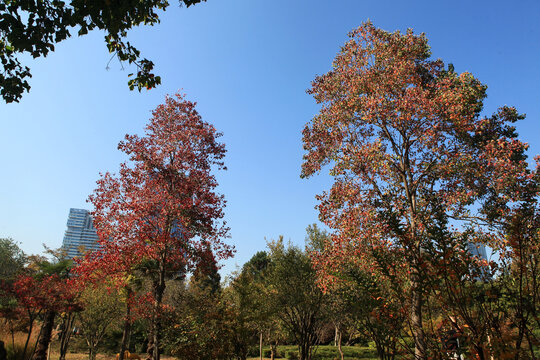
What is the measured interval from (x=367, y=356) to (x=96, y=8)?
108ft

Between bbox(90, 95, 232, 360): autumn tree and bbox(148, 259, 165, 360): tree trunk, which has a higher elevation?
bbox(90, 95, 232, 360): autumn tree

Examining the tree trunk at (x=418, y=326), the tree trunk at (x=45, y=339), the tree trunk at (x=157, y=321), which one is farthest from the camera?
the tree trunk at (x=45, y=339)

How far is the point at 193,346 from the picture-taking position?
38.3 ft

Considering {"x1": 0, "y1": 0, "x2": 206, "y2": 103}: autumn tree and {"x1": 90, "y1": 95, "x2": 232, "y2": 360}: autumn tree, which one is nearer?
{"x1": 0, "y1": 0, "x2": 206, "y2": 103}: autumn tree

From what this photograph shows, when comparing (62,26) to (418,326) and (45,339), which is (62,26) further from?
(45,339)

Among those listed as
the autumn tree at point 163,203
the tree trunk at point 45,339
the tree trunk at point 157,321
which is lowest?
the tree trunk at point 45,339

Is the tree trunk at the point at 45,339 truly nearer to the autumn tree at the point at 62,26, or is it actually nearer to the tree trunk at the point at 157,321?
the tree trunk at the point at 157,321

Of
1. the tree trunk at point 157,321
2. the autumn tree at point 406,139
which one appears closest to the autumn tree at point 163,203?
the tree trunk at point 157,321

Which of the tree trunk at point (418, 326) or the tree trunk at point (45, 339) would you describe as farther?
the tree trunk at point (45, 339)

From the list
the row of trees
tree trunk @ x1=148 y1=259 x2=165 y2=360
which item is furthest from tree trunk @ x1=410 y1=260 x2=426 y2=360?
tree trunk @ x1=148 y1=259 x2=165 y2=360

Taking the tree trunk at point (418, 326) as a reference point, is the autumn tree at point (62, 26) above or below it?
above

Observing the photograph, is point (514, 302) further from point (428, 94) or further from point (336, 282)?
point (428, 94)

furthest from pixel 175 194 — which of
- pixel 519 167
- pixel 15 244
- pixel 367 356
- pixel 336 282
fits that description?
pixel 15 244

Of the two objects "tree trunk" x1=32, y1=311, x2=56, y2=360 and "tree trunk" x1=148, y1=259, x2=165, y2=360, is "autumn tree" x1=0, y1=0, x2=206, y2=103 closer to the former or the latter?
"tree trunk" x1=148, y1=259, x2=165, y2=360
